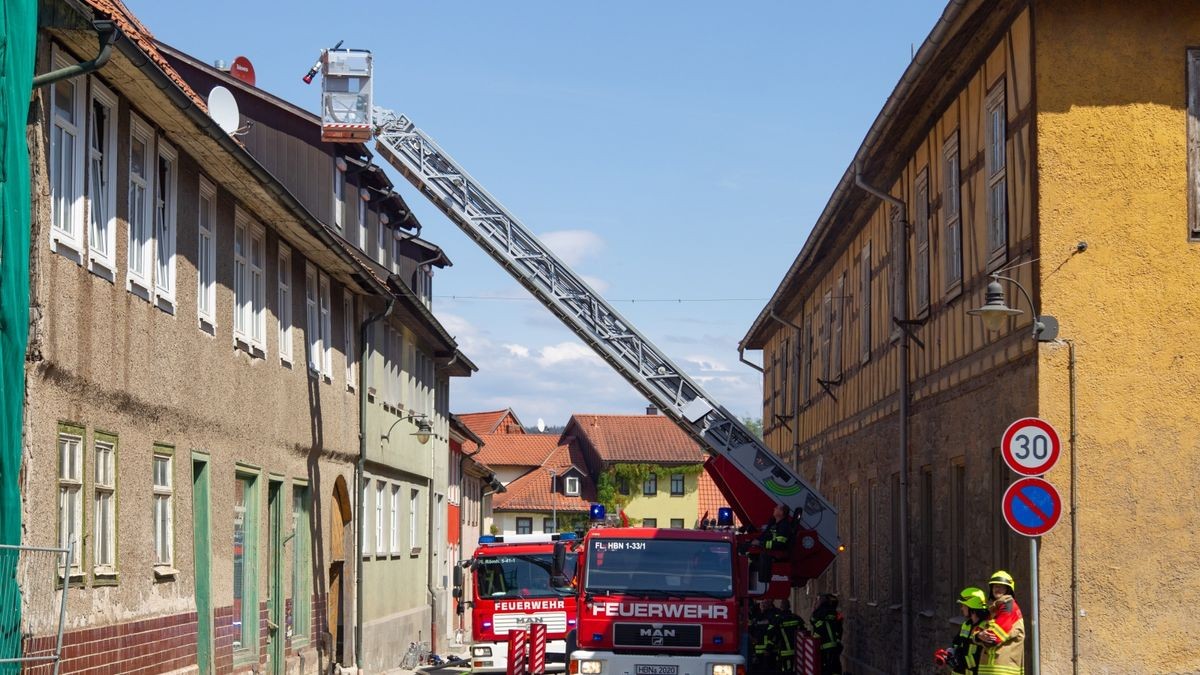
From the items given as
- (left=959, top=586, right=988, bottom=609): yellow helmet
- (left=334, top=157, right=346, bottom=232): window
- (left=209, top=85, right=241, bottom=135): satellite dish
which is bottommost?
(left=959, top=586, right=988, bottom=609): yellow helmet

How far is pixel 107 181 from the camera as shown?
Answer: 1358 cm

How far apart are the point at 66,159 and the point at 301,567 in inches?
427

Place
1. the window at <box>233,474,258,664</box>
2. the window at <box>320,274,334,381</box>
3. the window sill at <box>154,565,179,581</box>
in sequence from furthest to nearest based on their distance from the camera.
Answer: the window at <box>320,274,334,381</box> → the window at <box>233,474,258,664</box> → the window sill at <box>154,565,179,581</box>

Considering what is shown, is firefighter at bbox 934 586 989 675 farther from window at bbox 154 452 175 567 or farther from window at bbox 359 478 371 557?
window at bbox 359 478 371 557

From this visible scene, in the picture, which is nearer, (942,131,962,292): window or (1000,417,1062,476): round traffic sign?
(1000,417,1062,476): round traffic sign

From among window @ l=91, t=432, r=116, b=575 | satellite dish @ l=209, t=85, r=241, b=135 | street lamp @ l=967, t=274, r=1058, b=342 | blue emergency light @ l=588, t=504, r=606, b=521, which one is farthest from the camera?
blue emergency light @ l=588, t=504, r=606, b=521

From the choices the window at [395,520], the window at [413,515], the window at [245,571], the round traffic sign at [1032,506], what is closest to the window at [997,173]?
the round traffic sign at [1032,506]

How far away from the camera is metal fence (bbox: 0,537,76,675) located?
420 inches

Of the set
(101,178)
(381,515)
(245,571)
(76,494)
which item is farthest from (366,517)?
(76,494)

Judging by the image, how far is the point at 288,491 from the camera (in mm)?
21516

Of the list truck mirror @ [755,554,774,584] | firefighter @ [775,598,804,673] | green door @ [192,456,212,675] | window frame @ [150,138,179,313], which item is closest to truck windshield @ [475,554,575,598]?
firefighter @ [775,598,804,673]

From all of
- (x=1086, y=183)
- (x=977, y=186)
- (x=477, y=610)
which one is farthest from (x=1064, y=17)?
(x=477, y=610)

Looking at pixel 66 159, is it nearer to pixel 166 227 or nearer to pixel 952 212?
pixel 166 227

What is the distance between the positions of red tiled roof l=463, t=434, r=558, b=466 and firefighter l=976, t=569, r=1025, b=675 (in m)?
87.8
